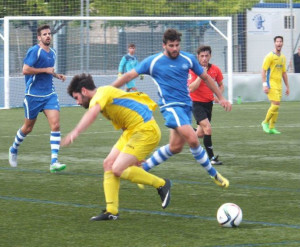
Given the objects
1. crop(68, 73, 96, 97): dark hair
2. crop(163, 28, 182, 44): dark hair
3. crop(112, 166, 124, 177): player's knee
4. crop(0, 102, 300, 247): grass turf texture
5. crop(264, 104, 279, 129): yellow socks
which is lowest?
crop(0, 102, 300, 247): grass turf texture

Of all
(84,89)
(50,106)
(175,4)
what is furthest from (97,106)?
(175,4)

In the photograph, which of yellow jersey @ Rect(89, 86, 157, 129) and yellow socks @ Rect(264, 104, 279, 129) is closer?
yellow jersey @ Rect(89, 86, 157, 129)

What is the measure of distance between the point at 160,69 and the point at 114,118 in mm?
1587

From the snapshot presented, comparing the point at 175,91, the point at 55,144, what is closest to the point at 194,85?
the point at 55,144

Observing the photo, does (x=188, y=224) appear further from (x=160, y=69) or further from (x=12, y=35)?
(x=12, y=35)

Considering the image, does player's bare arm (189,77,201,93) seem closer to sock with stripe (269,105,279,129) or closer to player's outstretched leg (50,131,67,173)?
player's outstretched leg (50,131,67,173)

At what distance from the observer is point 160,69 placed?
389 inches

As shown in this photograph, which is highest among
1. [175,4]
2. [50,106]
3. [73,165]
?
[175,4]

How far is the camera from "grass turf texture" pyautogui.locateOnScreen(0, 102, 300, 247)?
7.47 m

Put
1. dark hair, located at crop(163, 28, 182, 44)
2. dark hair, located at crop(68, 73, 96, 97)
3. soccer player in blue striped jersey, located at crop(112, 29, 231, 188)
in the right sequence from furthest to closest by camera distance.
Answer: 1. soccer player in blue striped jersey, located at crop(112, 29, 231, 188)
2. dark hair, located at crop(163, 28, 182, 44)
3. dark hair, located at crop(68, 73, 96, 97)

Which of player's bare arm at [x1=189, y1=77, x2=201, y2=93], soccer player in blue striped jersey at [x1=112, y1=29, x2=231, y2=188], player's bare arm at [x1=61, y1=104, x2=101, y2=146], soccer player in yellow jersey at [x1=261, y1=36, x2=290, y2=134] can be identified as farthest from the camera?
soccer player in yellow jersey at [x1=261, y1=36, x2=290, y2=134]

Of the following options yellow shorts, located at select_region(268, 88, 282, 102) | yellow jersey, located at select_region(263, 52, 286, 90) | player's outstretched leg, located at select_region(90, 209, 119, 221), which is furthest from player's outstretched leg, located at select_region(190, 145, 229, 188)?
yellow jersey, located at select_region(263, 52, 286, 90)

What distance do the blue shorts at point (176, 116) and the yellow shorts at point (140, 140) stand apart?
1.27 meters

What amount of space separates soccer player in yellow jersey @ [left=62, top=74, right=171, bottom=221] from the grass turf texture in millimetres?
272
